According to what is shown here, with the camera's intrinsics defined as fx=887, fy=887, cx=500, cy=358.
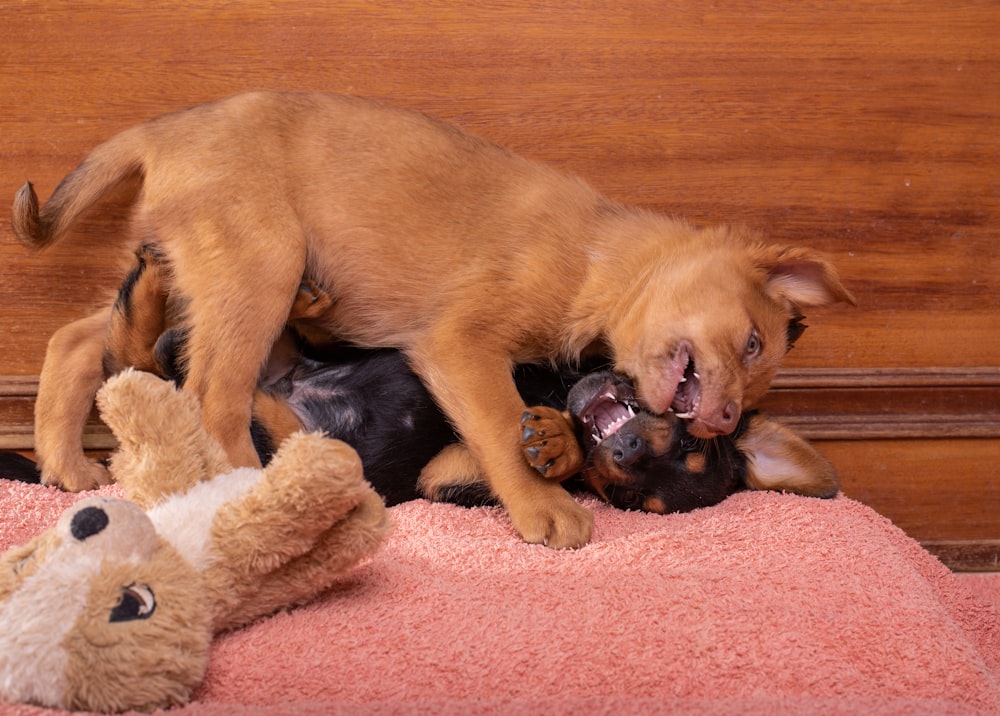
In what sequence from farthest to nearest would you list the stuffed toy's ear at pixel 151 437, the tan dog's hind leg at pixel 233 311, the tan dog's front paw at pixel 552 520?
1. the tan dog's hind leg at pixel 233 311
2. the tan dog's front paw at pixel 552 520
3. the stuffed toy's ear at pixel 151 437

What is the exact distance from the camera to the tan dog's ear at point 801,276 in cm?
223

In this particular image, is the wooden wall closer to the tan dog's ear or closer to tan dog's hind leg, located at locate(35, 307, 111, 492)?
tan dog's hind leg, located at locate(35, 307, 111, 492)

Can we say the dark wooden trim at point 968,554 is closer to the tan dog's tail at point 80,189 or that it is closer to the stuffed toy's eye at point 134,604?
the stuffed toy's eye at point 134,604

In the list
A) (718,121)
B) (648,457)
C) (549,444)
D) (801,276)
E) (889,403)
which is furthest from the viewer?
(889,403)

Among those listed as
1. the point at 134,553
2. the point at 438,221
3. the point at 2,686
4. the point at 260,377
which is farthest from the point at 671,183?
the point at 2,686

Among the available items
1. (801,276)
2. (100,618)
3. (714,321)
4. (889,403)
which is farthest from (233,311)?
(889,403)

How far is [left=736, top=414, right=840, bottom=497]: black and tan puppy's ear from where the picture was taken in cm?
227

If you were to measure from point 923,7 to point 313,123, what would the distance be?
6.02 ft

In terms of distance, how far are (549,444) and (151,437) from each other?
905 millimetres

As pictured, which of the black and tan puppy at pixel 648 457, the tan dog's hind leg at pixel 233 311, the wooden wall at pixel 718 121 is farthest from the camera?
the wooden wall at pixel 718 121

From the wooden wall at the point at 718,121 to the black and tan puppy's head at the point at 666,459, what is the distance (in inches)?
20.2

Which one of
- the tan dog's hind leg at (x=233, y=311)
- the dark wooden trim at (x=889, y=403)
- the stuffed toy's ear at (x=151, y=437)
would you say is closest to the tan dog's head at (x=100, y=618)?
the stuffed toy's ear at (x=151, y=437)

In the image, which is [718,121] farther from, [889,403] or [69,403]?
[69,403]

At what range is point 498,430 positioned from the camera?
2.12m
